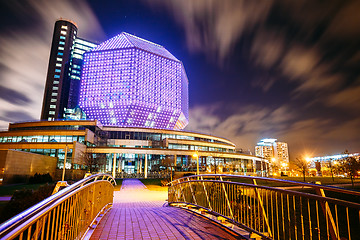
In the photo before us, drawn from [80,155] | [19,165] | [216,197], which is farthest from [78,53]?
[216,197]

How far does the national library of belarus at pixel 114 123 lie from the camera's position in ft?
159

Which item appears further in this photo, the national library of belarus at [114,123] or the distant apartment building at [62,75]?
the distant apartment building at [62,75]

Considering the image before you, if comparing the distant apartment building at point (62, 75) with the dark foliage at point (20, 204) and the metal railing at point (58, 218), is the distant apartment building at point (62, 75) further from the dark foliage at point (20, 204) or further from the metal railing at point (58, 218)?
the metal railing at point (58, 218)

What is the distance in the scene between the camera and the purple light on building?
278 feet

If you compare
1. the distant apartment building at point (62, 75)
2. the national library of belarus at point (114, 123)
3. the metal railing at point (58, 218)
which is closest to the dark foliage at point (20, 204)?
the metal railing at point (58, 218)

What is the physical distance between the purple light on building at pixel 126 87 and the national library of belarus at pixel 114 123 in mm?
388

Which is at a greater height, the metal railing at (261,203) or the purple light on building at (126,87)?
the purple light on building at (126,87)

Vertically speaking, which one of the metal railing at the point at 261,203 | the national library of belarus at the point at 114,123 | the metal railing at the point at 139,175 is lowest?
the metal railing at the point at 139,175

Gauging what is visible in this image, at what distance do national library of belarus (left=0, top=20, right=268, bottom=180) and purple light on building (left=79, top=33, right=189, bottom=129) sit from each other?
0.39 m

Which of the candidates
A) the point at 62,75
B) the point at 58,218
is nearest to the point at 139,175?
the point at 58,218

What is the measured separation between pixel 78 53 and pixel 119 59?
57965 mm

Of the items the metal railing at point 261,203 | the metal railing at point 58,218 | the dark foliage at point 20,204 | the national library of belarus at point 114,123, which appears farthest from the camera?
the national library of belarus at point 114,123

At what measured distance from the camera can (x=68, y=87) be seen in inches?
Answer: 4779

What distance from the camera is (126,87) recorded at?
85.1 meters
